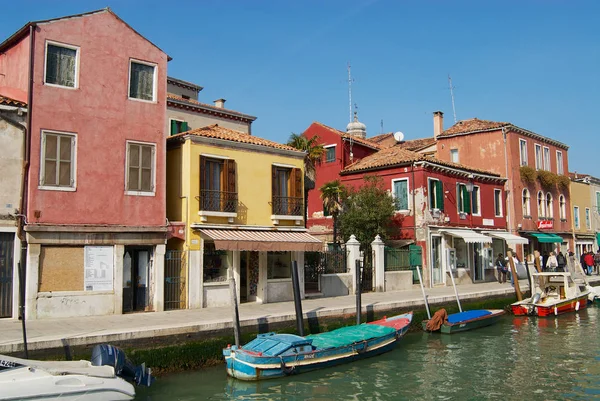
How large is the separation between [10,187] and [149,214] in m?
4.01

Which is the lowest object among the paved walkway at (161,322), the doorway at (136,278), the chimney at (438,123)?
the paved walkway at (161,322)

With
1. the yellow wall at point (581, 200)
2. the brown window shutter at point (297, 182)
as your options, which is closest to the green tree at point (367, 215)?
the brown window shutter at point (297, 182)

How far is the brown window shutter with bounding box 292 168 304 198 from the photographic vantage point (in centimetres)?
2127

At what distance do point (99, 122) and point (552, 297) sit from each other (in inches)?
784

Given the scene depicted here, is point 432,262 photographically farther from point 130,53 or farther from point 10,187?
point 10,187

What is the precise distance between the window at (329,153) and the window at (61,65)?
18.0 m

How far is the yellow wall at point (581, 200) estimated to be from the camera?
Result: 4131 cm

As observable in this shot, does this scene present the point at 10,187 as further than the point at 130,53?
No

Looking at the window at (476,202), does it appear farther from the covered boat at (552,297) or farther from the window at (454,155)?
the covered boat at (552,297)

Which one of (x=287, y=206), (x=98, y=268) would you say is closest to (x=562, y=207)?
(x=287, y=206)

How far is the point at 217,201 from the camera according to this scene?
744 inches

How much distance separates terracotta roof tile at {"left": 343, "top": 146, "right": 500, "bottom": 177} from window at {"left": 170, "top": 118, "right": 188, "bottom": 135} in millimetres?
9478

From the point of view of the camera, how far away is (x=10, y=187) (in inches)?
599

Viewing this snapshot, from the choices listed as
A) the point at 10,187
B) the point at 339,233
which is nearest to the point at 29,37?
the point at 10,187
